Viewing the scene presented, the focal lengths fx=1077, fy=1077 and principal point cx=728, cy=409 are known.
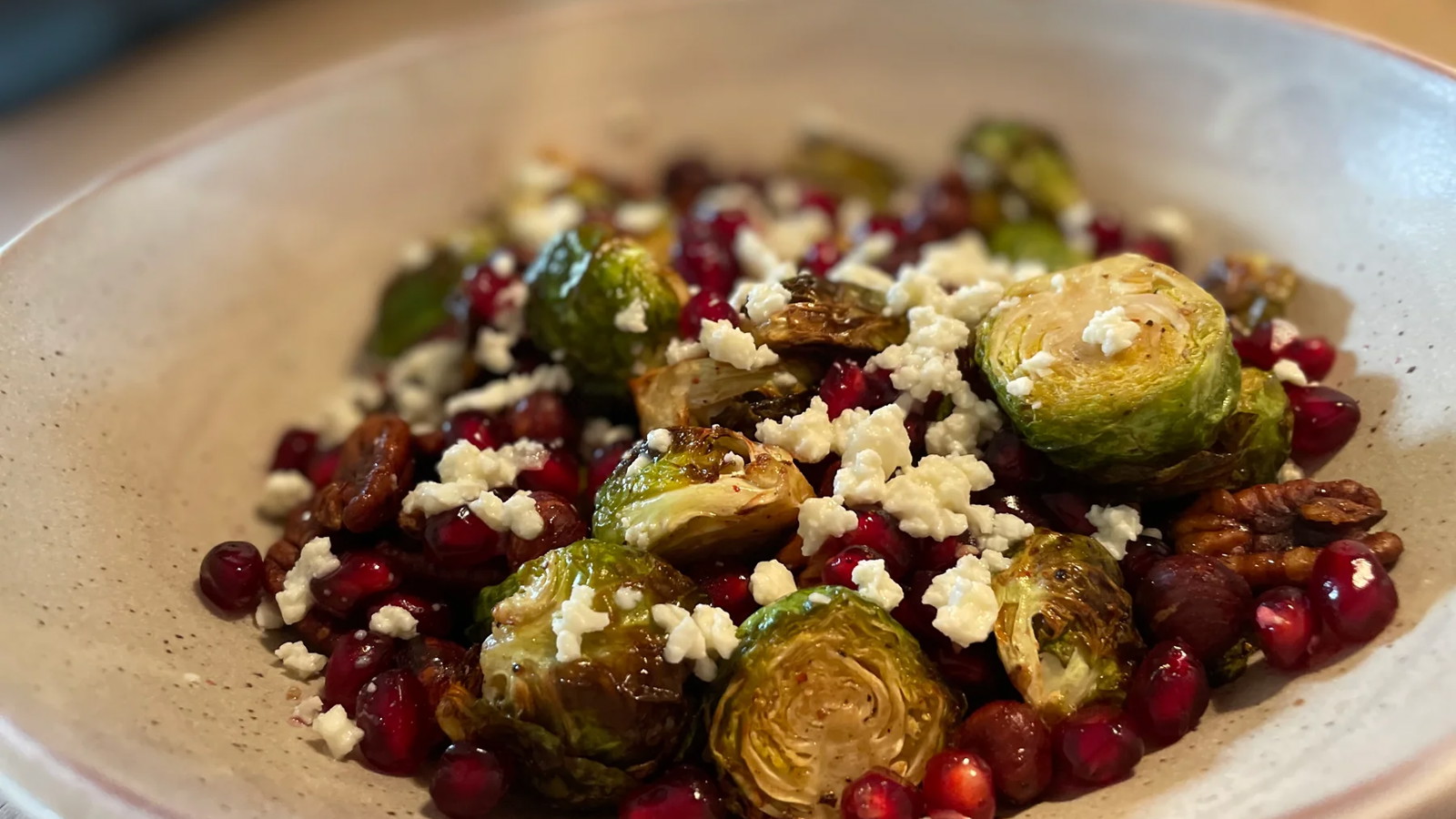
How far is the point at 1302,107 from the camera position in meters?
2.90

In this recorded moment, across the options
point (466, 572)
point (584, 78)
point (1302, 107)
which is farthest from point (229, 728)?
point (1302, 107)

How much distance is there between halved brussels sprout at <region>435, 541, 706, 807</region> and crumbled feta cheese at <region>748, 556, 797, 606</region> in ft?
0.41

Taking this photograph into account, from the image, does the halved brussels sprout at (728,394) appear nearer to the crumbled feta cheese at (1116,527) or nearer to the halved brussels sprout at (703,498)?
the halved brussels sprout at (703,498)

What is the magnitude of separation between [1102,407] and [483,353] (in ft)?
4.93

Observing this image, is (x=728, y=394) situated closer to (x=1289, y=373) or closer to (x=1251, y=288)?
(x=1289, y=373)

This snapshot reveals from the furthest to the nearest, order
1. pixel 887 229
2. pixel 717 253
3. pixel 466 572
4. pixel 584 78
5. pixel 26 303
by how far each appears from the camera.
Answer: pixel 584 78
pixel 887 229
pixel 717 253
pixel 26 303
pixel 466 572

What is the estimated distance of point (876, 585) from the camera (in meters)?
1.93

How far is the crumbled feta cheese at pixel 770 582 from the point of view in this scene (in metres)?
1.97

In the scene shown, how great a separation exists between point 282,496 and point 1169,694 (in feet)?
6.64

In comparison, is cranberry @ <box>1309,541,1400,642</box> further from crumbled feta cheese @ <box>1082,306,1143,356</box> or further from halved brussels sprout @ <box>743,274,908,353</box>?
halved brussels sprout @ <box>743,274,908,353</box>

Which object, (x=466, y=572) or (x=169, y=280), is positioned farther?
(x=169, y=280)

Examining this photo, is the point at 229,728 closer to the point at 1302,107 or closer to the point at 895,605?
the point at 895,605

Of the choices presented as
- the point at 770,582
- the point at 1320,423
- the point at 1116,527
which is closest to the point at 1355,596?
the point at 1116,527

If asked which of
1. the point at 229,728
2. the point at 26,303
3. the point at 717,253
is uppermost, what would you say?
the point at 26,303
